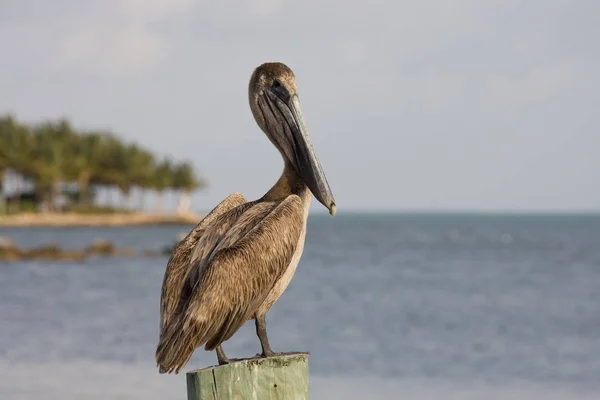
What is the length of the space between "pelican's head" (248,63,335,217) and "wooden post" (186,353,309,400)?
80cm

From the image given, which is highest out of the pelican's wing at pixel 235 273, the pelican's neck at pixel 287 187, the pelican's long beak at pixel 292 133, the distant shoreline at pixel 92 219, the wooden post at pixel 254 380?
the distant shoreline at pixel 92 219

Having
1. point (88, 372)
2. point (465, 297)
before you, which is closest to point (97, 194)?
point (465, 297)

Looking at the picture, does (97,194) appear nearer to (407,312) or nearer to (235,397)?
(407,312)

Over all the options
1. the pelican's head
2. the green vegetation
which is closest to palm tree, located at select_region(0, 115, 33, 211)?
the green vegetation

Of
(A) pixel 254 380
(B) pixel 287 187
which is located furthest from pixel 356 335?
(A) pixel 254 380

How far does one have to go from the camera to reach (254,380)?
390 centimetres

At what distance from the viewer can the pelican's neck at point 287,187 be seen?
4582mm

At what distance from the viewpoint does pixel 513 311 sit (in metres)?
22.3

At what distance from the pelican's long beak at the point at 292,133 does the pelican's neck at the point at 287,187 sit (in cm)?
5

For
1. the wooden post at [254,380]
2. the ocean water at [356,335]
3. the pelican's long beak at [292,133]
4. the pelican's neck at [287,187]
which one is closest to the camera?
the wooden post at [254,380]

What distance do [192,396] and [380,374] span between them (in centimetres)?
984

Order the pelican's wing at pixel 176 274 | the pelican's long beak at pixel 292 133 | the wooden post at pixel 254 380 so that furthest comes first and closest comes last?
1. the pelican's long beak at pixel 292 133
2. the pelican's wing at pixel 176 274
3. the wooden post at pixel 254 380

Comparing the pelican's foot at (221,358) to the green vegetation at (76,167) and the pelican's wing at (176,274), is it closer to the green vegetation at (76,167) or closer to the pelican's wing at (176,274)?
the pelican's wing at (176,274)

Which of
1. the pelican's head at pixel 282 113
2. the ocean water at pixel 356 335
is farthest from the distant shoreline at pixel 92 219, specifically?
the pelican's head at pixel 282 113
